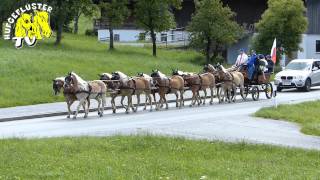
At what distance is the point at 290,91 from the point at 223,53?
1015 inches

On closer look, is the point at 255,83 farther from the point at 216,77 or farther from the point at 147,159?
the point at 147,159

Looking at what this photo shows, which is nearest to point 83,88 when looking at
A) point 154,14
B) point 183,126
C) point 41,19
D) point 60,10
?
point 183,126

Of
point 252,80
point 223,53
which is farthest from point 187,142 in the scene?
point 223,53

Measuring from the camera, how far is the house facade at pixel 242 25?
2520 inches

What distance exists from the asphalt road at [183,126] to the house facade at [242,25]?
124 ft

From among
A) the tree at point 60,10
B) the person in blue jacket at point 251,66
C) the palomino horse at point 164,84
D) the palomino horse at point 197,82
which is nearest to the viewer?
the palomino horse at point 164,84

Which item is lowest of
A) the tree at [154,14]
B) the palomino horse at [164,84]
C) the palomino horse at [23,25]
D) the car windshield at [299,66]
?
the palomino horse at [164,84]

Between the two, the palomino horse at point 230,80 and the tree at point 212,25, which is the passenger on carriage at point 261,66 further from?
the tree at point 212,25

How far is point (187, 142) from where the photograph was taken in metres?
14.2

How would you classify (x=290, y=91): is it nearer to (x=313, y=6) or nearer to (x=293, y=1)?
(x=293, y=1)

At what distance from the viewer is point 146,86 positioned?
1015 inches

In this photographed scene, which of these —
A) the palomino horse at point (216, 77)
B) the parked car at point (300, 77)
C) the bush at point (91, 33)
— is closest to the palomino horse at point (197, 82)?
the palomino horse at point (216, 77)

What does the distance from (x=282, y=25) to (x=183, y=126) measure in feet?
115

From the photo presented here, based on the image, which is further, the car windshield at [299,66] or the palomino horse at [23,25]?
the palomino horse at [23,25]
